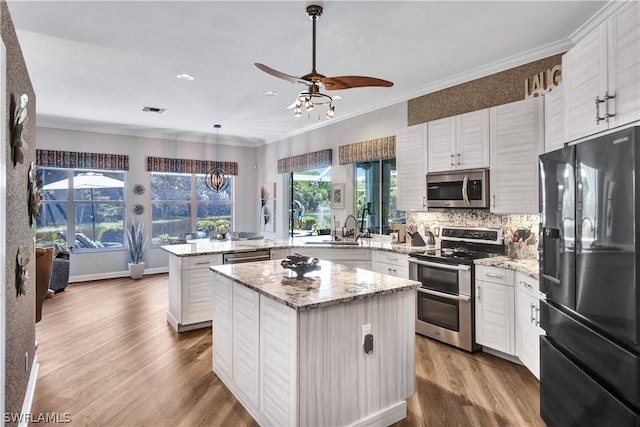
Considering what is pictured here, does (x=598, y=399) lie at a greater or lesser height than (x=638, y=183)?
lesser

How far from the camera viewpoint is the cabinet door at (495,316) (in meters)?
3.16

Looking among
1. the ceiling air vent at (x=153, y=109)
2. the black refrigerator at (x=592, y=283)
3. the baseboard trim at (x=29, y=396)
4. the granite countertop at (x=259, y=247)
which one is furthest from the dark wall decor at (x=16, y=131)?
the ceiling air vent at (x=153, y=109)

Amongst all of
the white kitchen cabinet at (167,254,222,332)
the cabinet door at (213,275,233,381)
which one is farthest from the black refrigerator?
the white kitchen cabinet at (167,254,222,332)

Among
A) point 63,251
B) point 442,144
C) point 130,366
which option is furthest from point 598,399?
point 63,251

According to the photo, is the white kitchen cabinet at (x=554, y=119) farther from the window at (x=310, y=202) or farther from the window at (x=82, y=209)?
the window at (x=82, y=209)

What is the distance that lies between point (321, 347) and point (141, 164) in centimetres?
641

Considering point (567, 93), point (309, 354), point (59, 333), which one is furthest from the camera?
point (59, 333)

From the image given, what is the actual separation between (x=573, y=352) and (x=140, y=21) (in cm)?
364

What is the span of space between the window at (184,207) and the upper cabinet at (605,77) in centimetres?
630

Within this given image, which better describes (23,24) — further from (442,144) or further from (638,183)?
(638,183)

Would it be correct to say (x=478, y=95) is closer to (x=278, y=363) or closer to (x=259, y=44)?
(x=259, y=44)

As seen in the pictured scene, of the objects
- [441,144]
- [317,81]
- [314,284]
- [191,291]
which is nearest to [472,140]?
[441,144]

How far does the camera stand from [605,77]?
2.01 meters

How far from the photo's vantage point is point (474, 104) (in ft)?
13.1
